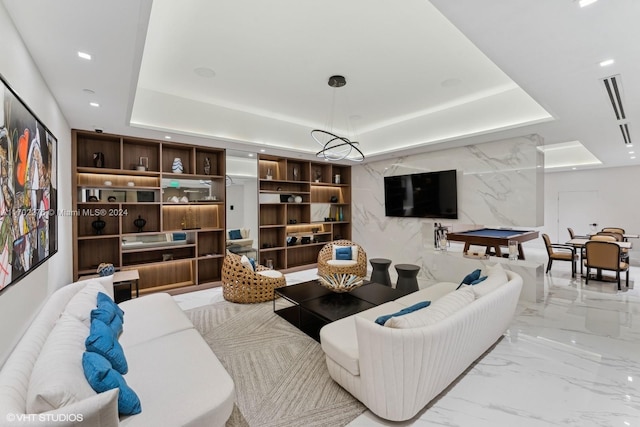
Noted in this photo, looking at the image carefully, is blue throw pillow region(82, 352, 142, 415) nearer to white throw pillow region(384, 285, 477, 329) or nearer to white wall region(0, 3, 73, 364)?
white wall region(0, 3, 73, 364)

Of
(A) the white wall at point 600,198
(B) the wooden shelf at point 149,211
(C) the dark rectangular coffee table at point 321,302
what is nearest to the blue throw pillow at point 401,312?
(C) the dark rectangular coffee table at point 321,302

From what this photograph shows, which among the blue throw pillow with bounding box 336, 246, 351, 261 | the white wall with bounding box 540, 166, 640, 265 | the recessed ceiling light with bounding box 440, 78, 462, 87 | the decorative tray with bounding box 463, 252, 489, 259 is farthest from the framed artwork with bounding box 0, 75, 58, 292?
the white wall with bounding box 540, 166, 640, 265

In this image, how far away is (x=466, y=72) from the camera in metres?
3.61

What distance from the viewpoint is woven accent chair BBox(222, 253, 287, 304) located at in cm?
452

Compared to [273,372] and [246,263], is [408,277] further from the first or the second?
[273,372]

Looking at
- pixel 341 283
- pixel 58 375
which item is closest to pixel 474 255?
pixel 341 283

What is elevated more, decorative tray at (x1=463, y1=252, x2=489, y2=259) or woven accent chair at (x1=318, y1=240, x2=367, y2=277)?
decorative tray at (x1=463, y1=252, x2=489, y2=259)

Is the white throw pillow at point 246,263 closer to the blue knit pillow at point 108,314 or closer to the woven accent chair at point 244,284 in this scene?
the woven accent chair at point 244,284

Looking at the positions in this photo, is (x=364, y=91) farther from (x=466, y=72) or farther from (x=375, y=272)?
(x=375, y=272)

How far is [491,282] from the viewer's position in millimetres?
2863

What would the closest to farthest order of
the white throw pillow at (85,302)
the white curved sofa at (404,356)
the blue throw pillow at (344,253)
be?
1. the white curved sofa at (404,356)
2. the white throw pillow at (85,302)
3. the blue throw pillow at (344,253)

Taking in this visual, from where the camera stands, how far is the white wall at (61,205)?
1640 millimetres

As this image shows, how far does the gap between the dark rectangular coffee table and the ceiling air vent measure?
3.06 meters

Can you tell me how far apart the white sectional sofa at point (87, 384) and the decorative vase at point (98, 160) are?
2471mm
